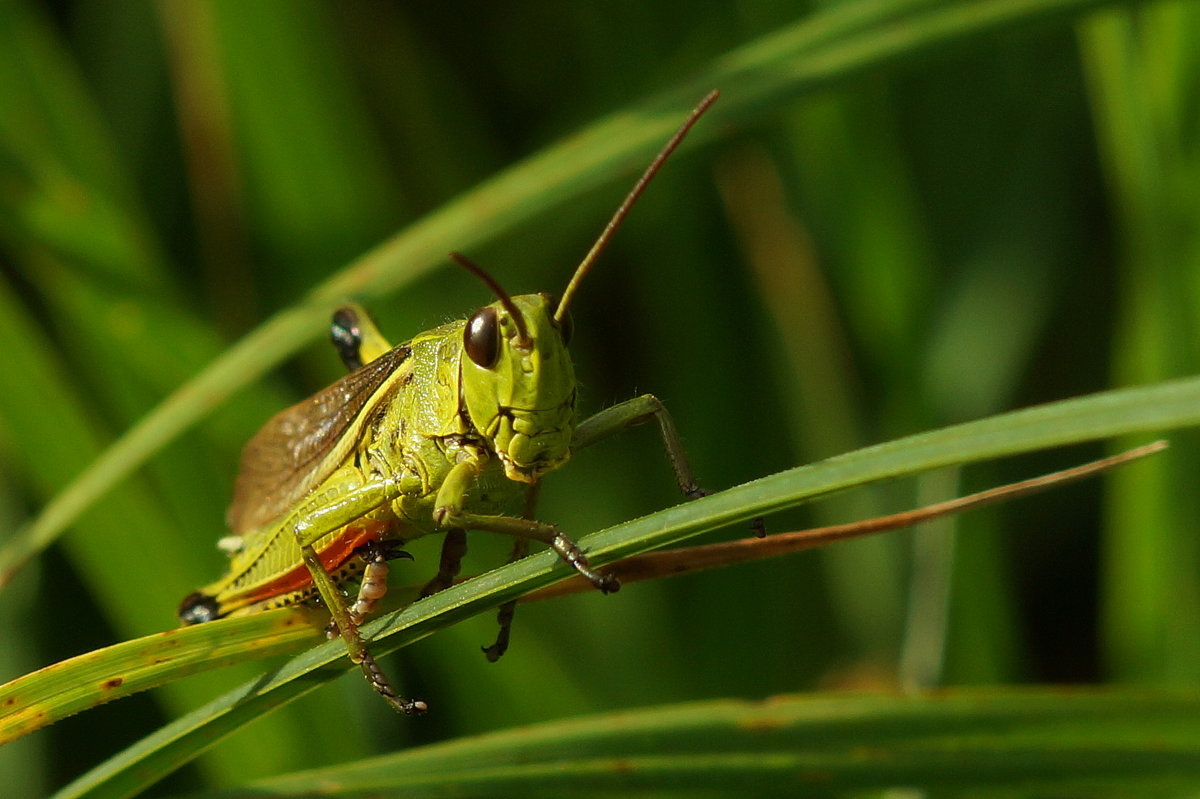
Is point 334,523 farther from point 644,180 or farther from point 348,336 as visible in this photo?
point 644,180

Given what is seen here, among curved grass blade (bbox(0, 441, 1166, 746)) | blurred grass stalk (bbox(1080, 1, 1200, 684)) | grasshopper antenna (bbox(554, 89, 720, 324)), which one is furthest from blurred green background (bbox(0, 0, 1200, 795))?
curved grass blade (bbox(0, 441, 1166, 746))

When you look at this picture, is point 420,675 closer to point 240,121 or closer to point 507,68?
point 240,121

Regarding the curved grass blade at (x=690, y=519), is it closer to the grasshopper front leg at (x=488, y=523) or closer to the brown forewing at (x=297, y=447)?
the grasshopper front leg at (x=488, y=523)

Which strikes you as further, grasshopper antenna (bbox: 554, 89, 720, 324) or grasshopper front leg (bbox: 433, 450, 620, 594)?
grasshopper antenna (bbox: 554, 89, 720, 324)

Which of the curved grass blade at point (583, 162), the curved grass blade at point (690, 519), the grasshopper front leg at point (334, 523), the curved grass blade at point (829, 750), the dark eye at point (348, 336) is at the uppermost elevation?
the curved grass blade at point (583, 162)

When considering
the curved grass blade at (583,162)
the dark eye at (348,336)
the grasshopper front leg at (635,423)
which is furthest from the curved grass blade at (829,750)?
the dark eye at (348,336)

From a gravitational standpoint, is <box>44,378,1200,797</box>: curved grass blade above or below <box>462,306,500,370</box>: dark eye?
below

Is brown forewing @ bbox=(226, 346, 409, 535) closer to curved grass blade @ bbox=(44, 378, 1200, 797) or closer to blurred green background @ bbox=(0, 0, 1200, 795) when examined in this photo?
blurred green background @ bbox=(0, 0, 1200, 795)

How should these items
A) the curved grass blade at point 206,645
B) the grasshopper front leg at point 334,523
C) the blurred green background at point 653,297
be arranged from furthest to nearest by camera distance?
the blurred green background at point 653,297 < the grasshopper front leg at point 334,523 < the curved grass blade at point 206,645
